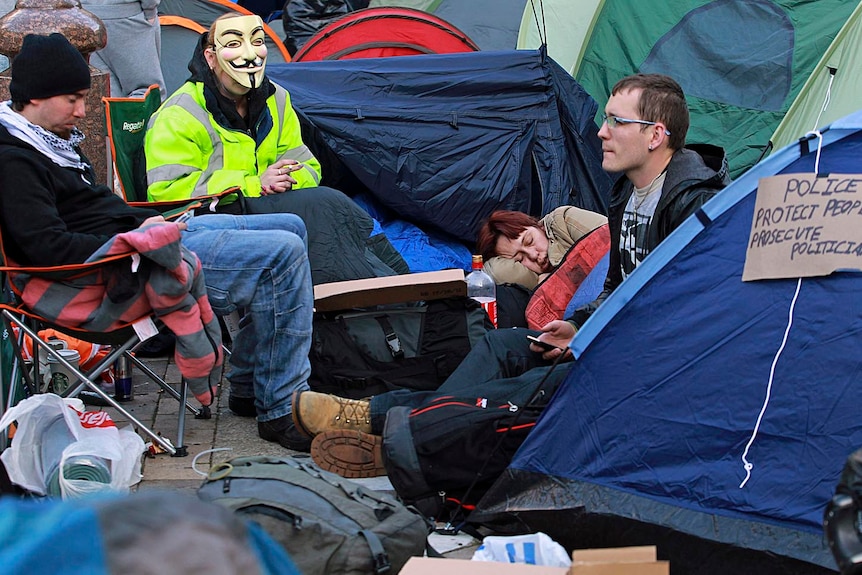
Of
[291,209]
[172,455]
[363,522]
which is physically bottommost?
[172,455]

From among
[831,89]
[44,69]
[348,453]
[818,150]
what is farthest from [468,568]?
[831,89]

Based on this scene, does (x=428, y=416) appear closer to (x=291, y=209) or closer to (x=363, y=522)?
(x=363, y=522)

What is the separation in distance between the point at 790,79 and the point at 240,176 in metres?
3.84

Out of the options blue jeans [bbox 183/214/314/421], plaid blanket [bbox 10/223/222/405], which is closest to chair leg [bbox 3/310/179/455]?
plaid blanket [bbox 10/223/222/405]

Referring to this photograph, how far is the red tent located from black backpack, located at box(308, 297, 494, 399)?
3.54m

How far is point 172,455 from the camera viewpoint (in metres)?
4.06

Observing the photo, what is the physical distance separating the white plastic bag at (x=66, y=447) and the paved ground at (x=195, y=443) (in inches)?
6.0

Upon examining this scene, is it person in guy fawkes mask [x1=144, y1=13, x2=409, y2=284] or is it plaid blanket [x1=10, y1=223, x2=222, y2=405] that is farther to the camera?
person in guy fawkes mask [x1=144, y1=13, x2=409, y2=284]

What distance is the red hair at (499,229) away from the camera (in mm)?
5664

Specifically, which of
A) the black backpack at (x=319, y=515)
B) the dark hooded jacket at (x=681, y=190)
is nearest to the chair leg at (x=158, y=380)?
the black backpack at (x=319, y=515)

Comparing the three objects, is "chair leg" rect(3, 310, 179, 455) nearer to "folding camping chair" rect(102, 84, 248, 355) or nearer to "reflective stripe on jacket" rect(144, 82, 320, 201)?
"folding camping chair" rect(102, 84, 248, 355)

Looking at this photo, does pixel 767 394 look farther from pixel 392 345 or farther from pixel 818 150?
pixel 392 345

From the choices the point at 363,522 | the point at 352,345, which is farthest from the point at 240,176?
the point at 363,522

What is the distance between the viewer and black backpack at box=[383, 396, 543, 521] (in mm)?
3498
